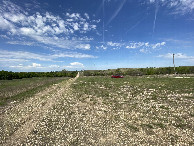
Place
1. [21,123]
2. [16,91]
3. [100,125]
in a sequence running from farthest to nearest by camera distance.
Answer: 1. [16,91]
2. [21,123]
3. [100,125]

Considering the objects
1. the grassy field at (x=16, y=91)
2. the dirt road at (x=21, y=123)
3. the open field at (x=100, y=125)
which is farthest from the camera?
the grassy field at (x=16, y=91)

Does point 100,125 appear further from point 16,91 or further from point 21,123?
point 16,91

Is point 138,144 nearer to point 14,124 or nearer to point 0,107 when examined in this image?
point 14,124

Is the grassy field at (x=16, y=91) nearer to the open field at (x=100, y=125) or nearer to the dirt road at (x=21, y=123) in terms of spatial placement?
the dirt road at (x=21, y=123)

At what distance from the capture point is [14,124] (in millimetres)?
9406

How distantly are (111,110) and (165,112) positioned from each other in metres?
4.75

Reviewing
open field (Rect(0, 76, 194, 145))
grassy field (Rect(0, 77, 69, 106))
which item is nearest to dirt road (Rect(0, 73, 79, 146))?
open field (Rect(0, 76, 194, 145))

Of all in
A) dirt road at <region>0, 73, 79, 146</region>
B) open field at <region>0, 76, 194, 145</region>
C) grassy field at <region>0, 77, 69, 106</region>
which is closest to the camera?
open field at <region>0, 76, 194, 145</region>

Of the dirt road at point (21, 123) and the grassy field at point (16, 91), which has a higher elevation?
the grassy field at point (16, 91)

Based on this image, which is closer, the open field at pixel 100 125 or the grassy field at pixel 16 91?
the open field at pixel 100 125

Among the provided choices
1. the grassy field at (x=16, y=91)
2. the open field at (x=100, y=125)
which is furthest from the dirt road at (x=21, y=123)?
the grassy field at (x=16, y=91)

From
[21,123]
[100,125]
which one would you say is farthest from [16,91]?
[100,125]

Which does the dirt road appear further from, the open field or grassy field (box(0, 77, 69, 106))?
grassy field (box(0, 77, 69, 106))

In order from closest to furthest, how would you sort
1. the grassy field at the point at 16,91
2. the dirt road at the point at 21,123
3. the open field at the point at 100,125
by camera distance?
1. the open field at the point at 100,125
2. the dirt road at the point at 21,123
3. the grassy field at the point at 16,91
